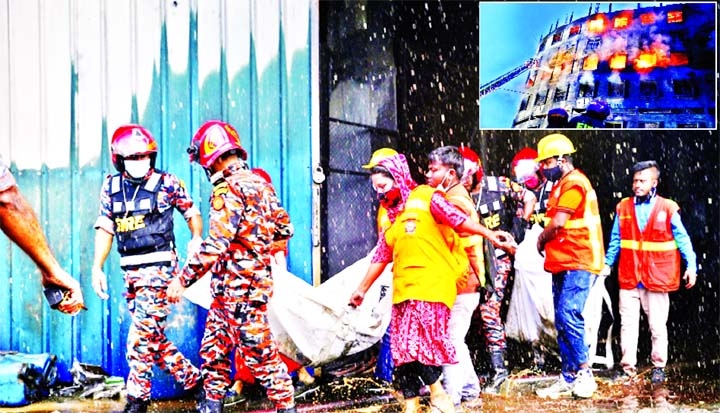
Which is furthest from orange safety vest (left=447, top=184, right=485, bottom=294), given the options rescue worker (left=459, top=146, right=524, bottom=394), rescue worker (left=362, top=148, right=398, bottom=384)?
rescue worker (left=362, top=148, right=398, bottom=384)

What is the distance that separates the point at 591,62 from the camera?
808 cm

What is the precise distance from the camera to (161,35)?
715 centimetres

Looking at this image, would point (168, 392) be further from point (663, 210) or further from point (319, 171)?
point (663, 210)

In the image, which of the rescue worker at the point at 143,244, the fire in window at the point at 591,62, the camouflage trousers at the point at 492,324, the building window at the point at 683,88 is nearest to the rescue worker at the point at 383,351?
the camouflage trousers at the point at 492,324

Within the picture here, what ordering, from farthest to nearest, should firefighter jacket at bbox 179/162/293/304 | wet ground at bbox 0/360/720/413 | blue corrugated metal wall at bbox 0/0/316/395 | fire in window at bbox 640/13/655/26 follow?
fire in window at bbox 640/13/655/26 → blue corrugated metal wall at bbox 0/0/316/395 → wet ground at bbox 0/360/720/413 → firefighter jacket at bbox 179/162/293/304

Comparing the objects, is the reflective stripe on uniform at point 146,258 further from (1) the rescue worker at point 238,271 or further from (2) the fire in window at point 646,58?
(2) the fire in window at point 646,58

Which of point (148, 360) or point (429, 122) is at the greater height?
point (429, 122)

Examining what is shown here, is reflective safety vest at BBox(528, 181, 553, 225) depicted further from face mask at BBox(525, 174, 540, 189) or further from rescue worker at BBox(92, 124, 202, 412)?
rescue worker at BBox(92, 124, 202, 412)

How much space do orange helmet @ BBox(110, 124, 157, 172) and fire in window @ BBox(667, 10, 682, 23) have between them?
4249 millimetres

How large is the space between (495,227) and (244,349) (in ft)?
8.91

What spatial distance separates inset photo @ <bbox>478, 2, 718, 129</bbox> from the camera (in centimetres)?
800

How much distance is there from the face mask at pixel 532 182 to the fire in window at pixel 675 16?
1662 millimetres

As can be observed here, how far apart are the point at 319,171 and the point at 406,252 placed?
1715mm

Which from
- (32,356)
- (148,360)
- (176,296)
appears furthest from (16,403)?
(176,296)
